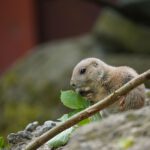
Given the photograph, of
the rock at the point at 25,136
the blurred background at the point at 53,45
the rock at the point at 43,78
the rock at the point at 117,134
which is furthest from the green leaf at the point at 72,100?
the rock at the point at 43,78

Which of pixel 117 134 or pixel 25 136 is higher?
pixel 25 136

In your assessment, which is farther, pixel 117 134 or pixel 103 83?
pixel 103 83

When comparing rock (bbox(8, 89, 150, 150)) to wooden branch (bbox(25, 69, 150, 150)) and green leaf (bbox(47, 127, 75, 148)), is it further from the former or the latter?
green leaf (bbox(47, 127, 75, 148))

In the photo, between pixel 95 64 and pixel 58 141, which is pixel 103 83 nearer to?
pixel 95 64

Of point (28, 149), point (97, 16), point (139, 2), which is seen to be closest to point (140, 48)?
point (139, 2)

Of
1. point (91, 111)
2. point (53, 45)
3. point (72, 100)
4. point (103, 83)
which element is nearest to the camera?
point (91, 111)

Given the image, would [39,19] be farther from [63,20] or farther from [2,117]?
[2,117]

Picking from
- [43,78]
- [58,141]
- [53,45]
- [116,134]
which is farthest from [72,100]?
[53,45]
